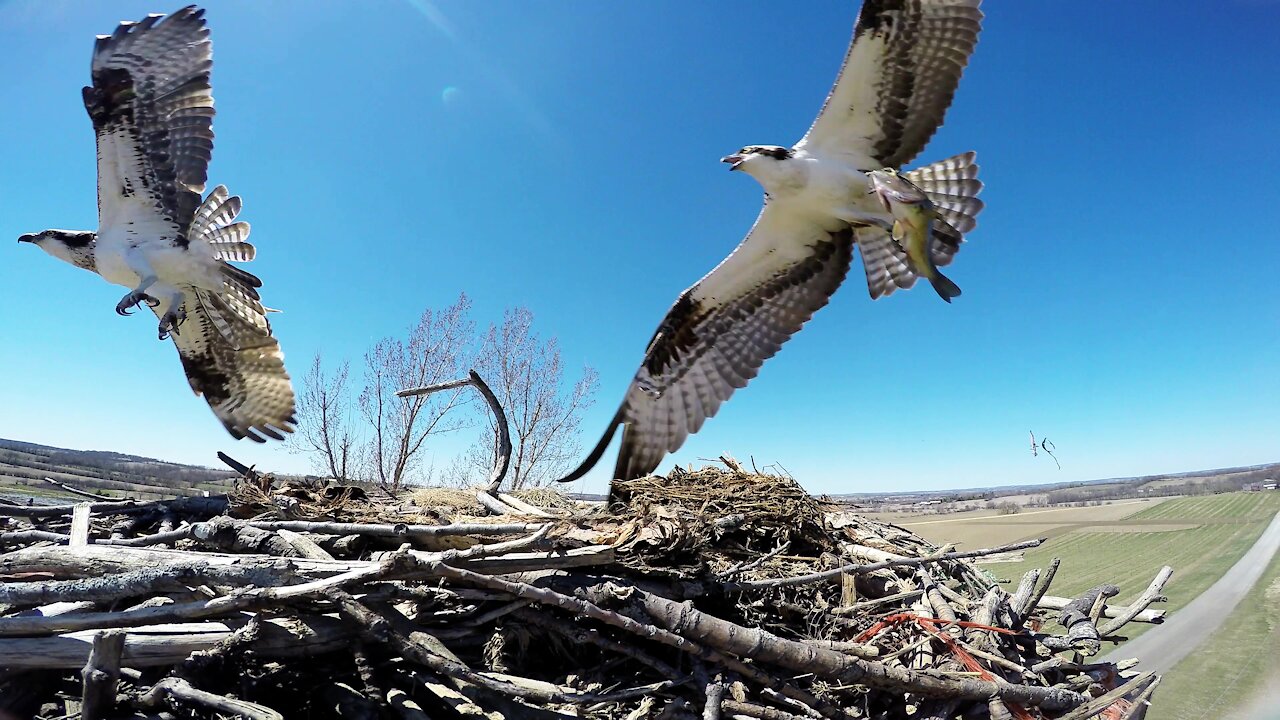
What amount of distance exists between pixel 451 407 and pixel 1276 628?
15955 millimetres

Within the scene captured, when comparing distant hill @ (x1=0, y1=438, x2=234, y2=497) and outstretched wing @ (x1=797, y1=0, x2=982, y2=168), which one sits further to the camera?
distant hill @ (x1=0, y1=438, x2=234, y2=497)

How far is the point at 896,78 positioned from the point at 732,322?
2.17 metres

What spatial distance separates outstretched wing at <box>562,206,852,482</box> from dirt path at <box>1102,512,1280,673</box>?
4.84 metres

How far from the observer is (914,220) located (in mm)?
3689

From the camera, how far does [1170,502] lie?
17.8 m

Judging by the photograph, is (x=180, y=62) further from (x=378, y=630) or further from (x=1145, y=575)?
(x=1145, y=575)

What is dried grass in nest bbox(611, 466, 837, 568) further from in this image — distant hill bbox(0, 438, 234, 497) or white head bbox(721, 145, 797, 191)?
distant hill bbox(0, 438, 234, 497)

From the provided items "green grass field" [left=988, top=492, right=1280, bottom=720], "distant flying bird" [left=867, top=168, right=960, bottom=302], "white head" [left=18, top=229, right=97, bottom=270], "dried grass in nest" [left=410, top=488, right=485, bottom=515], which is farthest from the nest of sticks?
"white head" [left=18, top=229, right=97, bottom=270]

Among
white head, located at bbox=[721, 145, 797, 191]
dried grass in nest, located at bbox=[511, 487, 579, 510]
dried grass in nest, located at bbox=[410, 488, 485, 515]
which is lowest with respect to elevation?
dried grass in nest, located at bbox=[511, 487, 579, 510]

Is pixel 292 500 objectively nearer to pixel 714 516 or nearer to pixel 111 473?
pixel 714 516

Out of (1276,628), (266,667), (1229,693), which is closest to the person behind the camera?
(266,667)

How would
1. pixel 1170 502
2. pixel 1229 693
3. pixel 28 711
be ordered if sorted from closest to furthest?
pixel 28 711 < pixel 1229 693 < pixel 1170 502

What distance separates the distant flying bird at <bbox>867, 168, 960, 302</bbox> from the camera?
11.5ft

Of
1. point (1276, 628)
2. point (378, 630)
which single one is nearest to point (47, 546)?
point (378, 630)
